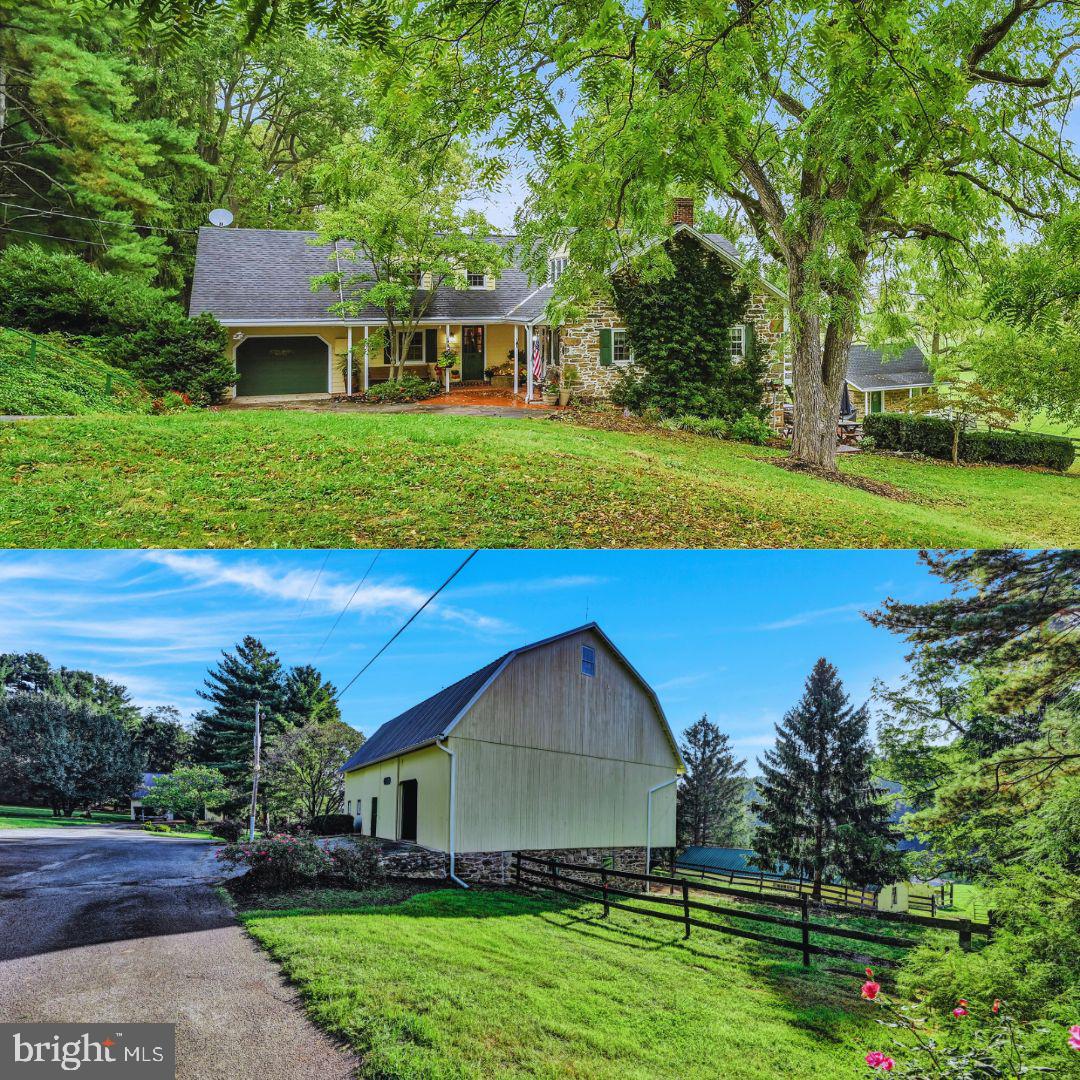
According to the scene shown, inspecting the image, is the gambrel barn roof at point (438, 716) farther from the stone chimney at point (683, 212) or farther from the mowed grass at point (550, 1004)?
the stone chimney at point (683, 212)

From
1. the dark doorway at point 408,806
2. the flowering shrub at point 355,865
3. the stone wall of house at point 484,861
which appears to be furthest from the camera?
the dark doorway at point 408,806

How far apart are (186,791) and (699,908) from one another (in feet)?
14.8

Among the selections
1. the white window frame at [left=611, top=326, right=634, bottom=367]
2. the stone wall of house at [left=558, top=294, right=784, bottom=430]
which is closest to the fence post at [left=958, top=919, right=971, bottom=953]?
the stone wall of house at [left=558, top=294, right=784, bottom=430]

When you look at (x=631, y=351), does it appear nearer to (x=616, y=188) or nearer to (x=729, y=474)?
(x=729, y=474)

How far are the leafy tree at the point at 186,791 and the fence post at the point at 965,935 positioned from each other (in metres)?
5.61

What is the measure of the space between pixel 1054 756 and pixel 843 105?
606 centimetres

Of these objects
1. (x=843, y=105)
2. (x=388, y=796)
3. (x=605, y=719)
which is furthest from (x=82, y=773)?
(x=843, y=105)

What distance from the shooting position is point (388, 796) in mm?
8234

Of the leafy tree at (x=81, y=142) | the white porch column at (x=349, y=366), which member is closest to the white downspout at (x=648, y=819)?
the white porch column at (x=349, y=366)

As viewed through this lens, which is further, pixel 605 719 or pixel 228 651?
pixel 605 719

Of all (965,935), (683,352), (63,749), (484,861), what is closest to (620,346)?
(683,352)

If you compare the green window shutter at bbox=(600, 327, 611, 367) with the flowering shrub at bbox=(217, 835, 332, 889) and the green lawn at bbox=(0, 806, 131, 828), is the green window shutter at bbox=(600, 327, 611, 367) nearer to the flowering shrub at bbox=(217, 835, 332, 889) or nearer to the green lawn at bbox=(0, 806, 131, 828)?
the flowering shrub at bbox=(217, 835, 332, 889)

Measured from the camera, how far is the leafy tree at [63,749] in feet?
18.1

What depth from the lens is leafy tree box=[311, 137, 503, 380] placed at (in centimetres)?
632
